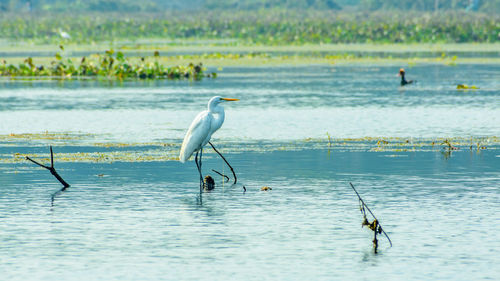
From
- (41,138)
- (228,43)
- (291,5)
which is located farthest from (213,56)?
(291,5)

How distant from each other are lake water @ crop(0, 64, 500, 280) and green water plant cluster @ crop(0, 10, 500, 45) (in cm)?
4223

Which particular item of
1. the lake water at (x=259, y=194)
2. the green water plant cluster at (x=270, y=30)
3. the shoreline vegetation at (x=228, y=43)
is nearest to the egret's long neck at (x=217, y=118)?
the lake water at (x=259, y=194)

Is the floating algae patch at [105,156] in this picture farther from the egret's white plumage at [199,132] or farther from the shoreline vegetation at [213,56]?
the shoreline vegetation at [213,56]

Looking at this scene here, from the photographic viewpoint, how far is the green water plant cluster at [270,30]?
70625 millimetres

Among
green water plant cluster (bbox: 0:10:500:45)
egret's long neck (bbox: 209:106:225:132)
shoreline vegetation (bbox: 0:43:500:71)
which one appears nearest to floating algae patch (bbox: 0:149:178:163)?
egret's long neck (bbox: 209:106:225:132)

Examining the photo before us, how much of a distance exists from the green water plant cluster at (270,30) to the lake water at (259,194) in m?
42.2

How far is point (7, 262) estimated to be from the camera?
10.3m

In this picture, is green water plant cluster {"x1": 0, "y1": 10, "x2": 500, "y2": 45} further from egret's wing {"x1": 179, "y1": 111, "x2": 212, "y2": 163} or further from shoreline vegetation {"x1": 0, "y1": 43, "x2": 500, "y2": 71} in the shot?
egret's wing {"x1": 179, "y1": 111, "x2": 212, "y2": 163}

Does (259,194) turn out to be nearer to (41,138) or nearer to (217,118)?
(217,118)

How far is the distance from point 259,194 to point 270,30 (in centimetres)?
6324

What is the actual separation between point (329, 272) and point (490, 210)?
347 cm

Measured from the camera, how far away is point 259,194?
1398cm

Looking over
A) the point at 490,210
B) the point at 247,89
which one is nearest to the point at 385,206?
the point at 490,210

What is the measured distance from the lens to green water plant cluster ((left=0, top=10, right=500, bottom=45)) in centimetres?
7062
